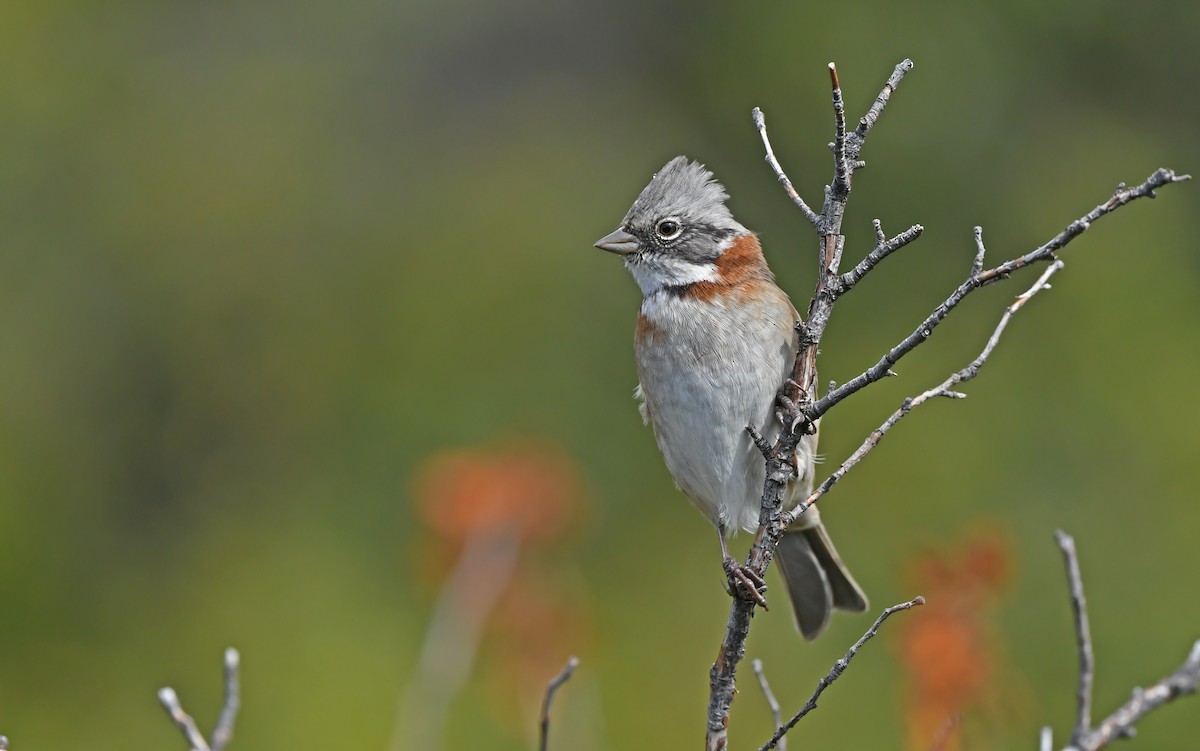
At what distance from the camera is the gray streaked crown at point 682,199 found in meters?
3.91

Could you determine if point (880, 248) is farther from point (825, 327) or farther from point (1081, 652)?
point (1081, 652)

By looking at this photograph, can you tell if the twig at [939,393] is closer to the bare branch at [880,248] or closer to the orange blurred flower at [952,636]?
the bare branch at [880,248]

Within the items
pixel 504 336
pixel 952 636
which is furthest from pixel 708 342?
pixel 504 336

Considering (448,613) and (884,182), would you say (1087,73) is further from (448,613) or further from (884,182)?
(448,613)

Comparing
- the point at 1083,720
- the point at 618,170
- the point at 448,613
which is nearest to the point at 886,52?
the point at 618,170

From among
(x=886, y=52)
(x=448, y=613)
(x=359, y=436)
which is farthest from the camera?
(x=886, y=52)

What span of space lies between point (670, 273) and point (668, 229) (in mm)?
124

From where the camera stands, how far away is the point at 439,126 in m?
13.0

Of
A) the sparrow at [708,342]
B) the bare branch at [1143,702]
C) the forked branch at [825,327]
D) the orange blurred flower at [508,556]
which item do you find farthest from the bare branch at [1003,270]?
the orange blurred flower at [508,556]

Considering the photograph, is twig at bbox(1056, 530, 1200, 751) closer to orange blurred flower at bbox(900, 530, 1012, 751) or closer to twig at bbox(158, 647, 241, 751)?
twig at bbox(158, 647, 241, 751)

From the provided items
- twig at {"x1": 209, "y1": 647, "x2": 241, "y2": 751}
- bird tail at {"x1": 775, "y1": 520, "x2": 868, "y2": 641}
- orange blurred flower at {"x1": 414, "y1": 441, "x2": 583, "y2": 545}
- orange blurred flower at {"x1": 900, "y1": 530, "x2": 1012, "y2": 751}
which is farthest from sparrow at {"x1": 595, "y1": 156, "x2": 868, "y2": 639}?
twig at {"x1": 209, "y1": 647, "x2": 241, "y2": 751}

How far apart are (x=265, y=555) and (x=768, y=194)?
4108 millimetres

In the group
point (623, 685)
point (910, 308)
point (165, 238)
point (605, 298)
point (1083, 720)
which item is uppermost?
point (165, 238)

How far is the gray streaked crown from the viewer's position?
12.8 ft
